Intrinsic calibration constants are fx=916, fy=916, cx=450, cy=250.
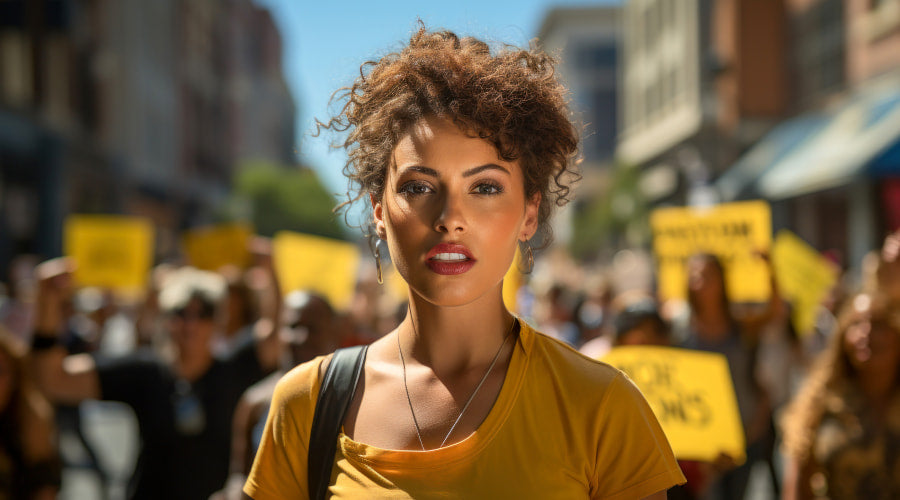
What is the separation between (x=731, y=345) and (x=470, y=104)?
384 cm

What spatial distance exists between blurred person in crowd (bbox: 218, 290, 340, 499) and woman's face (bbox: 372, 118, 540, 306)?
203 centimetres

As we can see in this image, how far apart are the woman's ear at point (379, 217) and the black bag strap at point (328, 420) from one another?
0.28 m

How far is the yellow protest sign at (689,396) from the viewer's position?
403 cm

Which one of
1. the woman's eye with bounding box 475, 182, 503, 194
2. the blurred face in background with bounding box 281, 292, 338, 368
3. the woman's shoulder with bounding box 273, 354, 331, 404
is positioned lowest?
the blurred face in background with bounding box 281, 292, 338, 368

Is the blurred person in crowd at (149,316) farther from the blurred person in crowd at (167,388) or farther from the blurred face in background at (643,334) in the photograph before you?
the blurred face in background at (643,334)

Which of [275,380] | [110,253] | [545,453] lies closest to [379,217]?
[545,453]

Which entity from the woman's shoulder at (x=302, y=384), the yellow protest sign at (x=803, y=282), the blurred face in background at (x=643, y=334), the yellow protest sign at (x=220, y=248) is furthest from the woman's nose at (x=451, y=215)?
the yellow protest sign at (x=220, y=248)

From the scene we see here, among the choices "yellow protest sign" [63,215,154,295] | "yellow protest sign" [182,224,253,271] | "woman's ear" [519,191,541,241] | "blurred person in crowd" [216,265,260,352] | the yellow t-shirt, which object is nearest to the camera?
the yellow t-shirt

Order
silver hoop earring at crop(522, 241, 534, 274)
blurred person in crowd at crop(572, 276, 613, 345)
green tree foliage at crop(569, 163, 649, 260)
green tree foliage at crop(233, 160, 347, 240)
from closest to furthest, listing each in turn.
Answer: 1. silver hoop earring at crop(522, 241, 534, 274)
2. blurred person in crowd at crop(572, 276, 613, 345)
3. green tree foliage at crop(569, 163, 649, 260)
4. green tree foliage at crop(233, 160, 347, 240)

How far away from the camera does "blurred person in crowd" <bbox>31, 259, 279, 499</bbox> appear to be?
423 centimetres

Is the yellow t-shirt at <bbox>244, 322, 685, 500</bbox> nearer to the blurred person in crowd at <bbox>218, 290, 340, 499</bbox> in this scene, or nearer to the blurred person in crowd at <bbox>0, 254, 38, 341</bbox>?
the blurred person in crowd at <bbox>218, 290, 340, 499</bbox>

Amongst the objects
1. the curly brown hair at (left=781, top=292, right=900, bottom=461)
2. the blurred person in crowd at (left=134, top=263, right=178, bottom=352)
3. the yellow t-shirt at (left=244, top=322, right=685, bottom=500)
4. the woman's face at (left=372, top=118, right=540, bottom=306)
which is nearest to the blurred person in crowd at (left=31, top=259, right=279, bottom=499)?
the curly brown hair at (left=781, top=292, right=900, bottom=461)

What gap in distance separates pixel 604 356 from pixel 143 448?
219 cm

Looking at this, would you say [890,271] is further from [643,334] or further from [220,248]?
[220,248]
